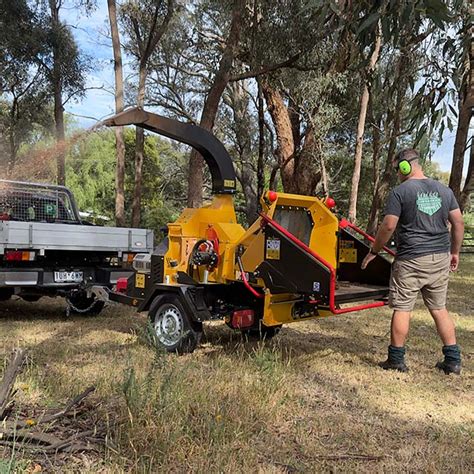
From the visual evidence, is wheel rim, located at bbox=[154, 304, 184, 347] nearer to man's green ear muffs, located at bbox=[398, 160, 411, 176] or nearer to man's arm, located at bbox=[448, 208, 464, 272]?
man's green ear muffs, located at bbox=[398, 160, 411, 176]

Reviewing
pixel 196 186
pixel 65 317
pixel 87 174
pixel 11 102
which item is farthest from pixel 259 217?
pixel 87 174

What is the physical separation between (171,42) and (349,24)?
19248 mm

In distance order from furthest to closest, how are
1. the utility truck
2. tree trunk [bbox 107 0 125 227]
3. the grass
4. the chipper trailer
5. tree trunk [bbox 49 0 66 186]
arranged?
tree trunk [bbox 49 0 66 186] < tree trunk [bbox 107 0 125 227] < the utility truck < the chipper trailer < the grass

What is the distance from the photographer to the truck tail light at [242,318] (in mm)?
5633

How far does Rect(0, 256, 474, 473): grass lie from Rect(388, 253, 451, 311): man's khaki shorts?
0.67m

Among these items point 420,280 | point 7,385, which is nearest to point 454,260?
point 420,280

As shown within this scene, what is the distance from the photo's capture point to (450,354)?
518 centimetres

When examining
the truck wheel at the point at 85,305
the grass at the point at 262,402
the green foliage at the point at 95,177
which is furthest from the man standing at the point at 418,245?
the green foliage at the point at 95,177

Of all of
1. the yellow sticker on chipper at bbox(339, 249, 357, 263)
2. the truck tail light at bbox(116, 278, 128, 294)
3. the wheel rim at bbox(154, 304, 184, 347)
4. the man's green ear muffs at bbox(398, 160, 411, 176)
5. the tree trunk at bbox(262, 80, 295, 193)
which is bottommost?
the wheel rim at bbox(154, 304, 184, 347)

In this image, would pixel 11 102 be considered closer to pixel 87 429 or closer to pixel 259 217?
pixel 259 217

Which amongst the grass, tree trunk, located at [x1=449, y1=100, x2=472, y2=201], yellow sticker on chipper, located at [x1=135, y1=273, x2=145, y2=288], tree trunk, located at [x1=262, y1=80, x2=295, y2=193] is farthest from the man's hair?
tree trunk, located at [x1=262, y1=80, x2=295, y2=193]

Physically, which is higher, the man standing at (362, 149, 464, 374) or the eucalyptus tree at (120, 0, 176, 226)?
the eucalyptus tree at (120, 0, 176, 226)

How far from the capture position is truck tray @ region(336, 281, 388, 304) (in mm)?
5109

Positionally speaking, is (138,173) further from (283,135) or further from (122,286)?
(122,286)
